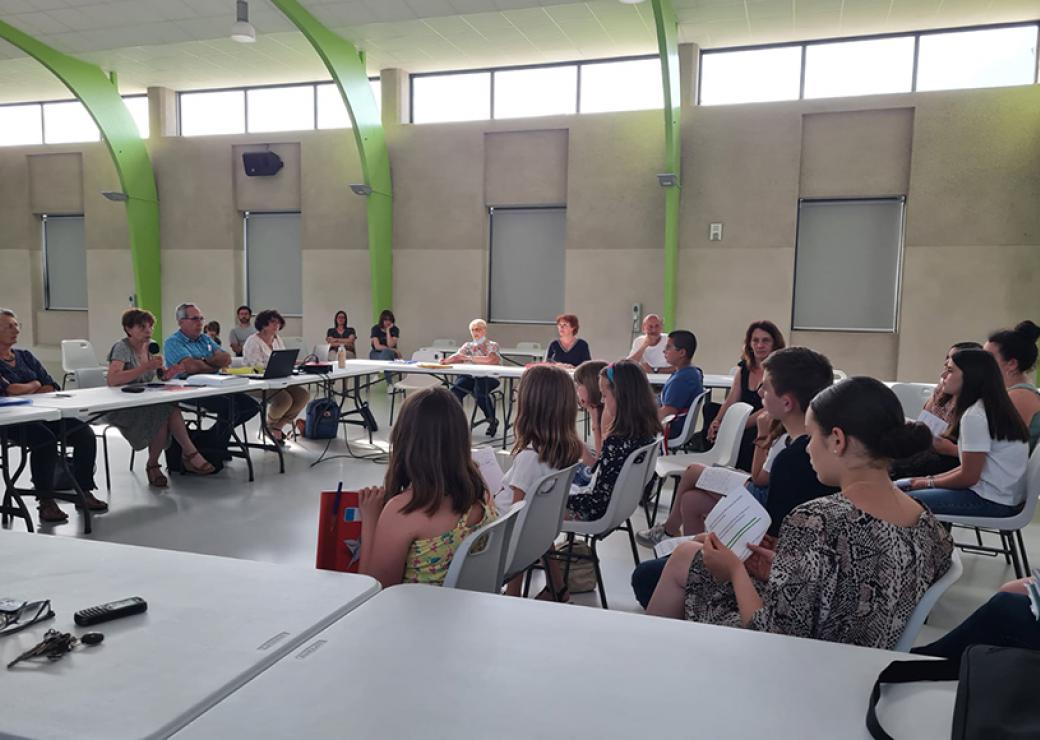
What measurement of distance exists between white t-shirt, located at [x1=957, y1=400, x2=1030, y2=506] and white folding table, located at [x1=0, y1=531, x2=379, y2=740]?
2665mm

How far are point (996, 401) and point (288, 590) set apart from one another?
2.93m

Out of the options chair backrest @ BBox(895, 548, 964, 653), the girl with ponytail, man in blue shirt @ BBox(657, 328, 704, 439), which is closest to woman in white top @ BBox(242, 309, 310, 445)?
man in blue shirt @ BBox(657, 328, 704, 439)

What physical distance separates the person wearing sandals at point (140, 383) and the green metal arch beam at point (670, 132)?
5.51 metres

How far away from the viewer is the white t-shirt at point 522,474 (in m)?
2.79

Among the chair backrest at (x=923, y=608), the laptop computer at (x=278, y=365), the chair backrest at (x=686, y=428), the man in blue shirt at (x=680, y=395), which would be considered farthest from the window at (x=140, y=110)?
the chair backrest at (x=923, y=608)

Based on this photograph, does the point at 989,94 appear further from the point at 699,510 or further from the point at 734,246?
the point at 699,510

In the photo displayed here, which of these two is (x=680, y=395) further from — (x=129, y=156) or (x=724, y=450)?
(x=129, y=156)

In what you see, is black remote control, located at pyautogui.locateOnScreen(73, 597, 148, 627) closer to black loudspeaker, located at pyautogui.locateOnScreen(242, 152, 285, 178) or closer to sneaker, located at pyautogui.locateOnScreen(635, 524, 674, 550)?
sneaker, located at pyautogui.locateOnScreen(635, 524, 674, 550)

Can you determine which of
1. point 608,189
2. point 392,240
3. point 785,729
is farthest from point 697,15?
point 785,729

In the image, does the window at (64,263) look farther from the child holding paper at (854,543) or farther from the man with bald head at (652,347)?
the child holding paper at (854,543)

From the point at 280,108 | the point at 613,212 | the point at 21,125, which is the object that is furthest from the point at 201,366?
the point at 21,125

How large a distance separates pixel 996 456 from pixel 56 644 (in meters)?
3.31

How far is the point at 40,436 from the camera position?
4.05 m

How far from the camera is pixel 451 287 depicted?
32.8 ft
